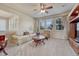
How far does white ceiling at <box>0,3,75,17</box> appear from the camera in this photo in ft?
6.83

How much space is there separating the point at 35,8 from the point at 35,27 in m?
0.38

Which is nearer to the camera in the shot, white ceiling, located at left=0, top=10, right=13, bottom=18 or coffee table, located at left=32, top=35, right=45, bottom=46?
white ceiling, located at left=0, top=10, right=13, bottom=18

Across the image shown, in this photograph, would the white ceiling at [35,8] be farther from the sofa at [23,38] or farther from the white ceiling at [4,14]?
the sofa at [23,38]

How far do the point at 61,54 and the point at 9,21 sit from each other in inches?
47.4

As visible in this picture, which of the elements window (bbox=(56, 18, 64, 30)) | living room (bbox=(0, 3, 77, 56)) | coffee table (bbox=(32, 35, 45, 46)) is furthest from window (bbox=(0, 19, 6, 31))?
window (bbox=(56, 18, 64, 30))

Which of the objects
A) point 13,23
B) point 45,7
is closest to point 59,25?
point 45,7

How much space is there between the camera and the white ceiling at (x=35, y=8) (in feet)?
6.83

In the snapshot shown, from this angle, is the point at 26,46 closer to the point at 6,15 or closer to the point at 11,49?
the point at 11,49

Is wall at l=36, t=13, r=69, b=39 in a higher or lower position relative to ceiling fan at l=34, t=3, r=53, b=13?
lower

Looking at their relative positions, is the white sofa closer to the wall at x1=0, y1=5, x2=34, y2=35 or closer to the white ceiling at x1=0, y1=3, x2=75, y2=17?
the wall at x1=0, y1=5, x2=34, y2=35

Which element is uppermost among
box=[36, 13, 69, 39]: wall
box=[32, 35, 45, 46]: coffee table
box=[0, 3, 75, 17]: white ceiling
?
box=[0, 3, 75, 17]: white ceiling

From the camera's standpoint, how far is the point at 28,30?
2.18 meters

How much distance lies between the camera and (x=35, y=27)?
2.20 metres

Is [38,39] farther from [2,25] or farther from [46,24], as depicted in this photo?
[2,25]
